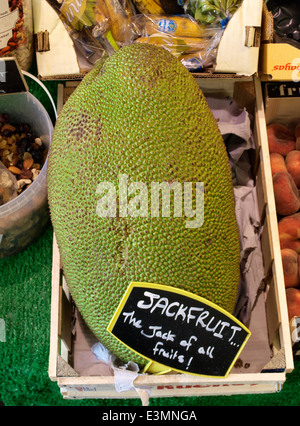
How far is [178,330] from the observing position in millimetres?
755

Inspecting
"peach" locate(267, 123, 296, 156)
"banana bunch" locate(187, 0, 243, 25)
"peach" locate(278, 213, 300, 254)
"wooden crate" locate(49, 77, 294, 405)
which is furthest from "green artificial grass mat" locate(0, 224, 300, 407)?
"banana bunch" locate(187, 0, 243, 25)

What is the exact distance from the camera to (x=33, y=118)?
111 centimetres

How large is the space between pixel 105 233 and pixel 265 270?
0.46m

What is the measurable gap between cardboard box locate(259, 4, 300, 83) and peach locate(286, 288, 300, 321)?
0.47m

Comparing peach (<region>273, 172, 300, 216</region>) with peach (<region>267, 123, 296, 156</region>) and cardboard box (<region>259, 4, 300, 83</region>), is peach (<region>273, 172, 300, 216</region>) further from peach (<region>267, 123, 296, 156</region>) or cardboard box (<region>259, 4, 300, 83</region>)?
cardboard box (<region>259, 4, 300, 83</region>)

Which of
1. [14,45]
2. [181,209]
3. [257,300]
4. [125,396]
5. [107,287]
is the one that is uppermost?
[14,45]

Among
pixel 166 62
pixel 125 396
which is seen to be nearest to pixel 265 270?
pixel 125 396

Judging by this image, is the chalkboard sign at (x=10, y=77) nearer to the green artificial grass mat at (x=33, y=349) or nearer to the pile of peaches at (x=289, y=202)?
the green artificial grass mat at (x=33, y=349)

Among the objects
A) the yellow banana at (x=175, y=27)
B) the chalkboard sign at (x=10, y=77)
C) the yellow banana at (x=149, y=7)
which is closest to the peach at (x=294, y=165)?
the yellow banana at (x=175, y=27)

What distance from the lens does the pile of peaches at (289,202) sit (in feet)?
3.38

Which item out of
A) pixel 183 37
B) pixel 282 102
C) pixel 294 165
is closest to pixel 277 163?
pixel 294 165

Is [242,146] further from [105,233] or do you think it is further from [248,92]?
[105,233]

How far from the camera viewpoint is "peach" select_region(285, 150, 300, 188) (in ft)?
3.63

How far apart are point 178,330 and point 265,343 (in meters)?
0.34
